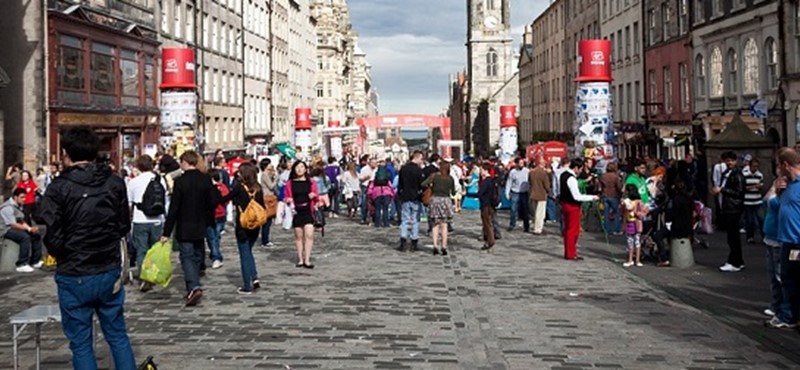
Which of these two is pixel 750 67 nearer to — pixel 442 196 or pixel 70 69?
pixel 442 196

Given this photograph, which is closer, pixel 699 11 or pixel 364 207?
pixel 364 207

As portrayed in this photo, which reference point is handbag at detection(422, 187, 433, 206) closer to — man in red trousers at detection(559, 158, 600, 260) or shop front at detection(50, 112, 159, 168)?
man in red trousers at detection(559, 158, 600, 260)

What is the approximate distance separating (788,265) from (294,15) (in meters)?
77.5

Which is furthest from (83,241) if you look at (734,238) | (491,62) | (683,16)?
(491,62)

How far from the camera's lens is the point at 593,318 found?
1002 centimetres

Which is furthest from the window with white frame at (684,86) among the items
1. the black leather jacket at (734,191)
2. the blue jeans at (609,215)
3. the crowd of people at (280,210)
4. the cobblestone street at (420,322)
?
the cobblestone street at (420,322)

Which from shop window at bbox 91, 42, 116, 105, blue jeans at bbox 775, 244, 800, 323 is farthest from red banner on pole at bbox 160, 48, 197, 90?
blue jeans at bbox 775, 244, 800, 323

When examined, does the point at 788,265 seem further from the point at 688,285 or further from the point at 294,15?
the point at 294,15

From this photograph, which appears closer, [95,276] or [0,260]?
[95,276]

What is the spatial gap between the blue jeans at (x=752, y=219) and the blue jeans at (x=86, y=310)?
40.2 ft

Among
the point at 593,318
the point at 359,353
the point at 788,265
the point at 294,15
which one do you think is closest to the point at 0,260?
the point at 359,353

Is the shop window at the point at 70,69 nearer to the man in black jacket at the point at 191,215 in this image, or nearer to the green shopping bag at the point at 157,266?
the man in black jacket at the point at 191,215

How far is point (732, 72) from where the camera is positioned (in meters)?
33.3

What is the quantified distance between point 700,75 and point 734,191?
23.3m
